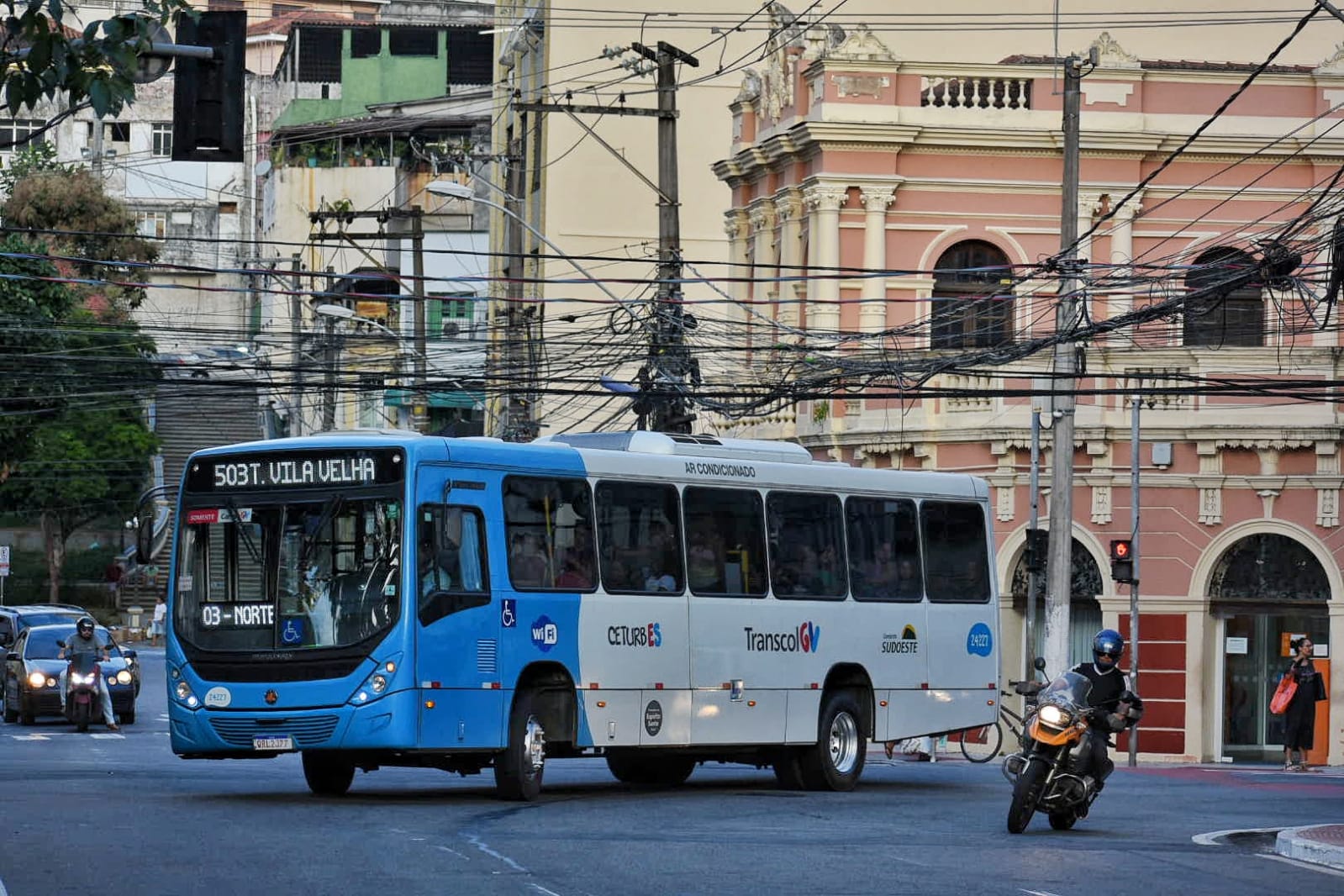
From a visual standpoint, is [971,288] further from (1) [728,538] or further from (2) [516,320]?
(1) [728,538]

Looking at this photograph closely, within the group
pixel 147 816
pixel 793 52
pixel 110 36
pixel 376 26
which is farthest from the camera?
pixel 376 26

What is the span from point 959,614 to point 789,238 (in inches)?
678

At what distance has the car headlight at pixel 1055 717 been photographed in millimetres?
17688

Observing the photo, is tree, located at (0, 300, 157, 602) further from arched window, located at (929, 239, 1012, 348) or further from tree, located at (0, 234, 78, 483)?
arched window, located at (929, 239, 1012, 348)

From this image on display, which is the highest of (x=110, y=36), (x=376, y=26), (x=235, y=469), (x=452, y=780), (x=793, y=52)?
(x=376, y=26)

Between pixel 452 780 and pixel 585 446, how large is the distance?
13.4ft

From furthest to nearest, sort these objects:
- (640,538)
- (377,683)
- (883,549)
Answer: (883,549)
(640,538)
(377,683)

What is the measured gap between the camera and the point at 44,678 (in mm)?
34500

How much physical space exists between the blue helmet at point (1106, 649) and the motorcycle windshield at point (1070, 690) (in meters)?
0.24

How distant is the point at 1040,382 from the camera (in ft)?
119

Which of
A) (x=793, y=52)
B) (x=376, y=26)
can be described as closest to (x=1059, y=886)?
(x=793, y=52)

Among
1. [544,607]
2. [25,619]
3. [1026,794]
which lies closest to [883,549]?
[544,607]

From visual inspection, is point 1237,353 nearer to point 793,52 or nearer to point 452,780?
point 793,52

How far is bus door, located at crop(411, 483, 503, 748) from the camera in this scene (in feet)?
62.1
